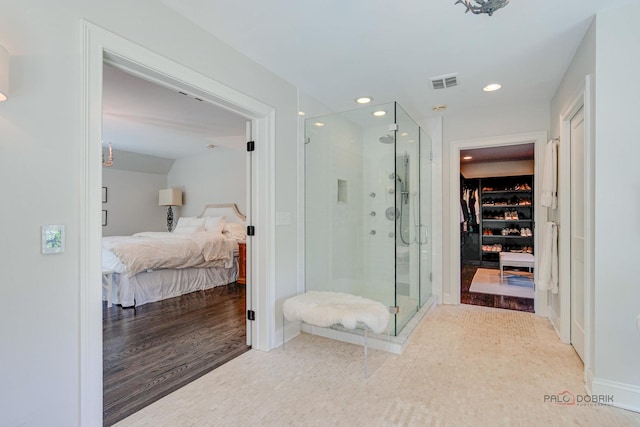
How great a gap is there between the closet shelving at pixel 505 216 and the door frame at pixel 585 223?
418 centimetres

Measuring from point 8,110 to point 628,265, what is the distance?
3254 millimetres

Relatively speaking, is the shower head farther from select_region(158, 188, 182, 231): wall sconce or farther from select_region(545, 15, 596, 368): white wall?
select_region(158, 188, 182, 231): wall sconce

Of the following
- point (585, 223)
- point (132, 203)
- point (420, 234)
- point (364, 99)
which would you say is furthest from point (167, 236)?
point (585, 223)

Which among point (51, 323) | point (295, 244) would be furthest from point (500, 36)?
point (51, 323)

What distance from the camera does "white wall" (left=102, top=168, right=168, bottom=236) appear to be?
680 centimetres

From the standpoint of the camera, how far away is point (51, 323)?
1409mm

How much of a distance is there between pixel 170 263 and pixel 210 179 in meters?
2.90

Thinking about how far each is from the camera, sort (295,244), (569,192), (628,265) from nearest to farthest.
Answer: (628,265) < (569,192) < (295,244)

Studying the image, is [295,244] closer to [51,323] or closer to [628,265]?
[51,323]

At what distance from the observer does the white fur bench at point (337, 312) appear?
7.66 feet

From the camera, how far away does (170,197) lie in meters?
7.26

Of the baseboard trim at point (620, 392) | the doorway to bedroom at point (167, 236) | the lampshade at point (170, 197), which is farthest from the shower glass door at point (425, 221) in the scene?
the lampshade at point (170, 197)

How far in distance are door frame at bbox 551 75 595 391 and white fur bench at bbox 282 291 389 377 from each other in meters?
1.33

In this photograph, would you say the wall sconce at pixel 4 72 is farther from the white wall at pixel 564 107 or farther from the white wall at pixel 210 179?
the white wall at pixel 210 179
